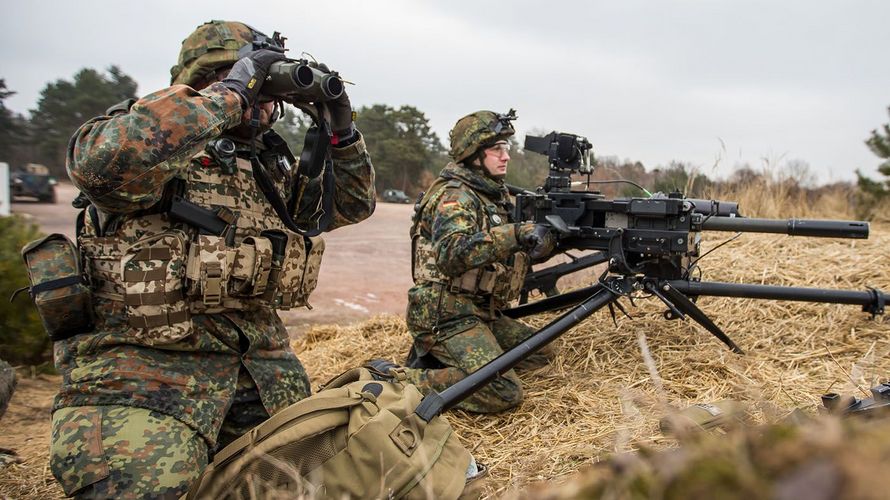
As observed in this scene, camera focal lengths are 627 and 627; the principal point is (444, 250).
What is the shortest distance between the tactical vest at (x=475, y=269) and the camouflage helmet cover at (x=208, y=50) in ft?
5.56

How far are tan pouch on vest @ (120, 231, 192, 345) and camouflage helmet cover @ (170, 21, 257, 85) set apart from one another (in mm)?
706

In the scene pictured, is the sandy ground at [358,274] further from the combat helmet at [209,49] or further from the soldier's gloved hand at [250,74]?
the soldier's gloved hand at [250,74]

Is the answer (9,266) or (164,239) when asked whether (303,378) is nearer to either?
(164,239)

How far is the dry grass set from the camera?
2.97 m

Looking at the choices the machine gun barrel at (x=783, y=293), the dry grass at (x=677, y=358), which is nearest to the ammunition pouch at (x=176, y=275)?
the dry grass at (x=677, y=358)

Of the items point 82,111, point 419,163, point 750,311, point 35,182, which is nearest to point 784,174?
point 750,311

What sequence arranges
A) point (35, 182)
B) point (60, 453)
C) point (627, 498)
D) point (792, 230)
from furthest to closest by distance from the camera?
point (35, 182) < point (792, 230) < point (60, 453) < point (627, 498)

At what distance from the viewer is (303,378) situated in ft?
9.08

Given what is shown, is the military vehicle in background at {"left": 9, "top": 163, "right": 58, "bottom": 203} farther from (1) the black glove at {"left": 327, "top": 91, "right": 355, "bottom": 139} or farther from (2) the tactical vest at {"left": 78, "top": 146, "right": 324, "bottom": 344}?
(1) the black glove at {"left": 327, "top": 91, "right": 355, "bottom": 139}

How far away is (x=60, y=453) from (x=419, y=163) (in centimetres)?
2832

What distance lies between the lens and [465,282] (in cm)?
383

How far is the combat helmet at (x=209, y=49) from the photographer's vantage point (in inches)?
100

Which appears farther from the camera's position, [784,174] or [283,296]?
[784,174]

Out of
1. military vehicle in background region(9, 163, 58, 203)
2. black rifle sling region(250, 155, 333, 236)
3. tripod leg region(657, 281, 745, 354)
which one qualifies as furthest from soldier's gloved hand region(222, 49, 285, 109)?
military vehicle in background region(9, 163, 58, 203)
